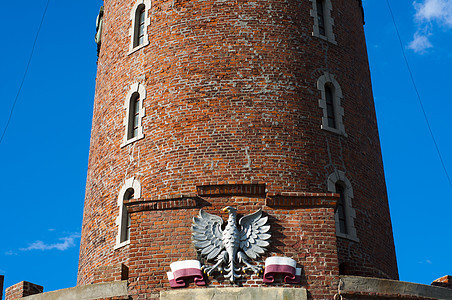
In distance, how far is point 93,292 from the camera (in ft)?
57.7

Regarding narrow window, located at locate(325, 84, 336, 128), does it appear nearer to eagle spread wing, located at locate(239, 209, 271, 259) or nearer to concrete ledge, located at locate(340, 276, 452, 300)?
eagle spread wing, located at locate(239, 209, 271, 259)

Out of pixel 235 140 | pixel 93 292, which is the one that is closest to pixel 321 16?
pixel 235 140

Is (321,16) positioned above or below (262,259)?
above

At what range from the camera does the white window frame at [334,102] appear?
2158 centimetres

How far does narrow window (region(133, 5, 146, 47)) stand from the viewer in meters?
23.7

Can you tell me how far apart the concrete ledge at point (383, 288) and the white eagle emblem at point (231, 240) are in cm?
210

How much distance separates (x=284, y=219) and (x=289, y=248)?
2.42 ft

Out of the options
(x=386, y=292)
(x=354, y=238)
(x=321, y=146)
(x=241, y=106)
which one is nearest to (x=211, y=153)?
(x=241, y=106)

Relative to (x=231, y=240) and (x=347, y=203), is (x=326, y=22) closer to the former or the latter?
(x=347, y=203)

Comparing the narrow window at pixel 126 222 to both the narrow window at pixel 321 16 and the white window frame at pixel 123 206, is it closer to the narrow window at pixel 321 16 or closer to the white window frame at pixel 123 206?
the white window frame at pixel 123 206

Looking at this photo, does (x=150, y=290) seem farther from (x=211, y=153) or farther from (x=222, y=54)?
(x=222, y=54)

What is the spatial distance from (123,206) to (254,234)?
15.9 ft

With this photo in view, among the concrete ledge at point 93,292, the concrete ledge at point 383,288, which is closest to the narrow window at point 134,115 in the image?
the concrete ledge at point 93,292

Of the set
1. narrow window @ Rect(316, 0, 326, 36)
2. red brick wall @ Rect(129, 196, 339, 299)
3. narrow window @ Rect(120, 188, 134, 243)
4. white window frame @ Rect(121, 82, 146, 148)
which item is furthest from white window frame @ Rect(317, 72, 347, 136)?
narrow window @ Rect(120, 188, 134, 243)
